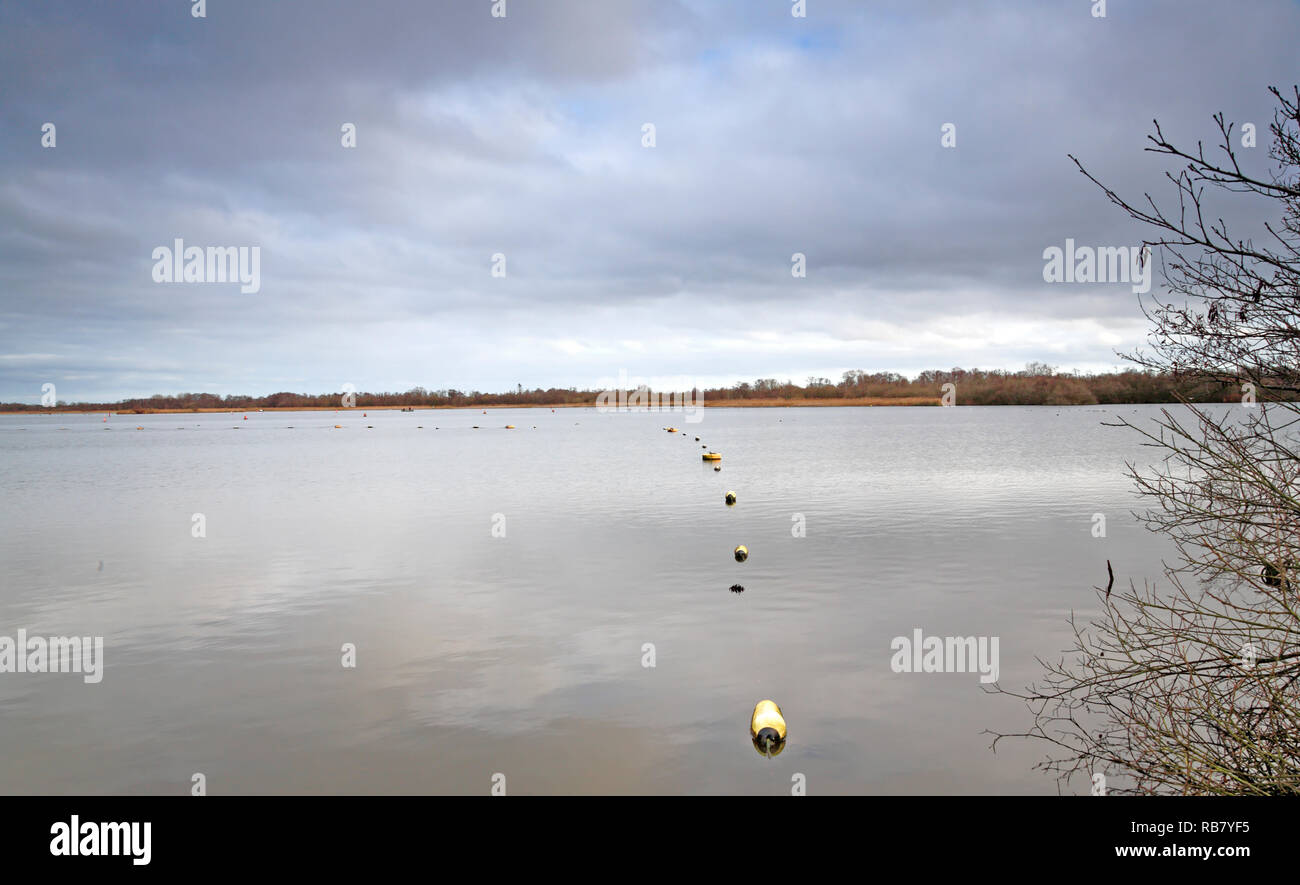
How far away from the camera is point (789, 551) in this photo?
1834 cm

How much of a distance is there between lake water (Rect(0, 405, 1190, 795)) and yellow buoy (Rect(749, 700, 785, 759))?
0.15 meters

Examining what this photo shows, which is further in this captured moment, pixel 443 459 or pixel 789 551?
pixel 443 459

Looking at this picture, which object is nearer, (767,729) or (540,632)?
(767,729)

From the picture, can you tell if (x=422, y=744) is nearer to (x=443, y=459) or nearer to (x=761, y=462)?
(x=761, y=462)

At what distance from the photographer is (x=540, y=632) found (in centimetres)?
1259

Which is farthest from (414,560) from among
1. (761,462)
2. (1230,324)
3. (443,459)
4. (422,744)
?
(443,459)

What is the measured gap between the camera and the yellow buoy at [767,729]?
838 centimetres

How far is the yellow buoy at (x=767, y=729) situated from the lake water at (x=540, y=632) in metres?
0.15

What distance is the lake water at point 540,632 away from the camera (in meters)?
8.21

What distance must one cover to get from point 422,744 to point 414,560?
10199 millimetres

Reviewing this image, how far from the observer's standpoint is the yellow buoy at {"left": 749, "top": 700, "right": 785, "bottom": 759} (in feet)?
27.5

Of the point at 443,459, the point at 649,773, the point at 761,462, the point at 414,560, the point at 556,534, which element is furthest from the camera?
the point at 443,459

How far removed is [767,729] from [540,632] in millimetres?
5032

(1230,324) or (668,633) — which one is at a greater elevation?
(1230,324)
